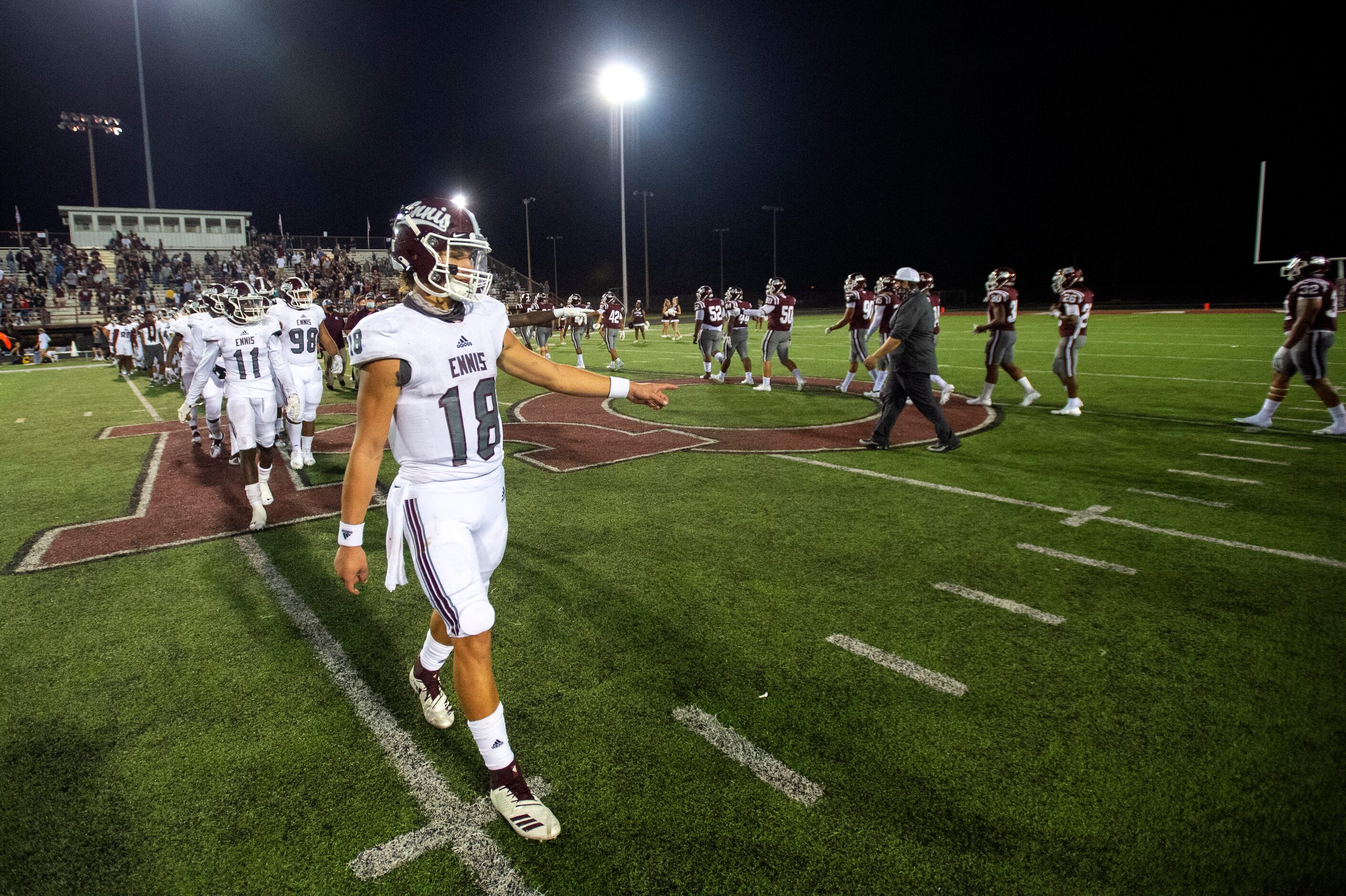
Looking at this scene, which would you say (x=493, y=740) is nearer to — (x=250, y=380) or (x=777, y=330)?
(x=250, y=380)

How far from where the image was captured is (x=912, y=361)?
28.7 feet

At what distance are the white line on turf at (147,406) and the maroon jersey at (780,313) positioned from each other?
12.1 metres

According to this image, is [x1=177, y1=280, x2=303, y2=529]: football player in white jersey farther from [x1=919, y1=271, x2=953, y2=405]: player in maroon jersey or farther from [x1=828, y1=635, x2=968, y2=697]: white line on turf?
[x1=919, y1=271, x2=953, y2=405]: player in maroon jersey

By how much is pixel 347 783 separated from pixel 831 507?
16.1 feet

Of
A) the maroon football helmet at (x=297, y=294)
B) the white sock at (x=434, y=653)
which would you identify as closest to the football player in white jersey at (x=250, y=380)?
the maroon football helmet at (x=297, y=294)

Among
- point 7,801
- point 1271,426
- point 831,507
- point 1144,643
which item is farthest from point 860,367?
point 7,801

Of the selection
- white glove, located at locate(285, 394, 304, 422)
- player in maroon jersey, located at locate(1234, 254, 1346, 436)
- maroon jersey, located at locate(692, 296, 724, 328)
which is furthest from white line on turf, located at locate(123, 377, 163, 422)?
player in maroon jersey, located at locate(1234, 254, 1346, 436)

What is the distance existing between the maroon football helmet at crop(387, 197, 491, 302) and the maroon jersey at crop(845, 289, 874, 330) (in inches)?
502

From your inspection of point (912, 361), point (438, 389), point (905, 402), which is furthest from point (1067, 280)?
point (438, 389)

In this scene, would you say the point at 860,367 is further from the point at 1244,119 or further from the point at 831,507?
the point at 1244,119

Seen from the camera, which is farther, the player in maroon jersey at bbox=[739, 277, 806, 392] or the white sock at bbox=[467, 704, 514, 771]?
the player in maroon jersey at bbox=[739, 277, 806, 392]

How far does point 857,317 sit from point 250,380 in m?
11.6

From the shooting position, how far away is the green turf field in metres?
2.72

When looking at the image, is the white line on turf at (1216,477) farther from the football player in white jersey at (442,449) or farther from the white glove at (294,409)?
the white glove at (294,409)
